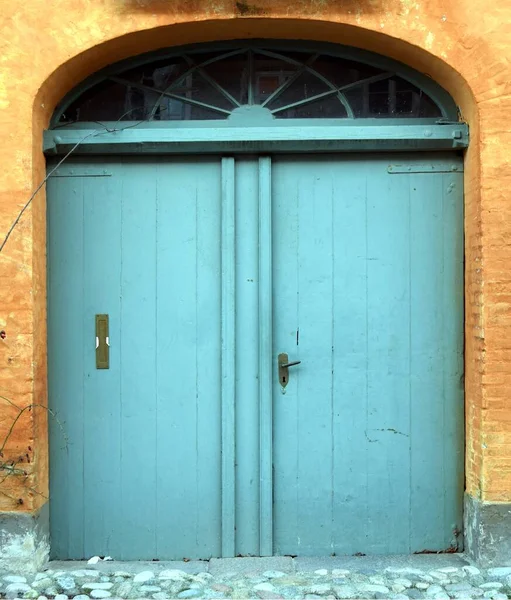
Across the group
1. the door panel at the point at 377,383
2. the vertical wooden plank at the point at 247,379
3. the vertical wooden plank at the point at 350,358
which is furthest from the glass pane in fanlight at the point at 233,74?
the door panel at the point at 377,383

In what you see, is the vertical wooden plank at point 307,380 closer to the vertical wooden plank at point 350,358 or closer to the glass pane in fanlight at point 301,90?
the vertical wooden plank at point 350,358

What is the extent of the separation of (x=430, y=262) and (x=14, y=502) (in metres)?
2.73

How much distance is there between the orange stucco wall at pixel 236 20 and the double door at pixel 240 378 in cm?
29

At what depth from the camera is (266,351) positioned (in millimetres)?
4141

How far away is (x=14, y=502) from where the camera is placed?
3832 millimetres

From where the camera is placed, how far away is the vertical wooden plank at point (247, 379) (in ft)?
13.6

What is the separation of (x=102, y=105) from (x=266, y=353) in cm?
180

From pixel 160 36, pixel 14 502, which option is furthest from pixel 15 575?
pixel 160 36

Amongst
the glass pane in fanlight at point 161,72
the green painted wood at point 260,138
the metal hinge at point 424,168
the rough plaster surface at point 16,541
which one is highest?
the glass pane in fanlight at point 161,72

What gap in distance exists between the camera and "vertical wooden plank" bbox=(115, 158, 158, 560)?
416 cm

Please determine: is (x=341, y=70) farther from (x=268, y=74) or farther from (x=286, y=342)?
(x=286, y=342)

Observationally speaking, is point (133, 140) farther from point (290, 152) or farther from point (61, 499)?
point (61, 499)

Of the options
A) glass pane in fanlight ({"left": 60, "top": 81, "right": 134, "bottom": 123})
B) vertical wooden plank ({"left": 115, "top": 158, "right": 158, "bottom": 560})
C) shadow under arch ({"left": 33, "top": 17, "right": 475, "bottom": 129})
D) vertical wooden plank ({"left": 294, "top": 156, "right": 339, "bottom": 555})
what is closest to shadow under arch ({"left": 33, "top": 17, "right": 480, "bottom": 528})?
shadow under arch ({"left": 33, "top": 17, "right": 475, "bottom": 129})

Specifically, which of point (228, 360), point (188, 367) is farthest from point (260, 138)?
point (188, 367)
